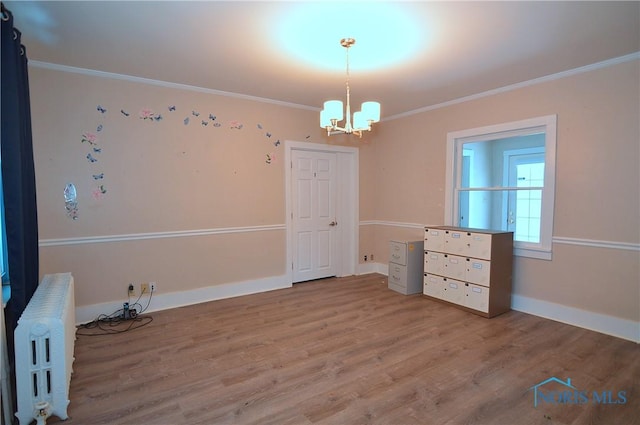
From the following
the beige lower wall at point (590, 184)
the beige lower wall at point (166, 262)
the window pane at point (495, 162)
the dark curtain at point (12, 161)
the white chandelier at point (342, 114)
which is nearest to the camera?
the dark curtain at point (12, 161)

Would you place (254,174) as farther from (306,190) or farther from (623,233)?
(623,233)

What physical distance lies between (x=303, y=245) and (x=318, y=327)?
5.90ft

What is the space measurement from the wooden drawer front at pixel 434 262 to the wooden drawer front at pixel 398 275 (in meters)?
0.30

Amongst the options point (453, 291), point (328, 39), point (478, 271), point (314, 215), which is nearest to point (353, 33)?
point (328, 39)

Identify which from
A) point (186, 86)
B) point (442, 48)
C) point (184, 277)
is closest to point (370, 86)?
point (442, 48)

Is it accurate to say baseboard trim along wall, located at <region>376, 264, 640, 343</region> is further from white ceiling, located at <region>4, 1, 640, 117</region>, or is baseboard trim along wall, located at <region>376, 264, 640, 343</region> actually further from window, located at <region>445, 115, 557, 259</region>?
white ceiling, located at <region>4, 1, 640, 117</region>

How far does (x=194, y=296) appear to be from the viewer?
4.10 meters

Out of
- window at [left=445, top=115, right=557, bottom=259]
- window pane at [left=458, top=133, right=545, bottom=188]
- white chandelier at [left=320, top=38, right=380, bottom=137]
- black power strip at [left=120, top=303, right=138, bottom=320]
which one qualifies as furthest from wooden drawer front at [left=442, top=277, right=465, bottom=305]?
black power strip at [left=120, top=303, right=138, bottom=320]

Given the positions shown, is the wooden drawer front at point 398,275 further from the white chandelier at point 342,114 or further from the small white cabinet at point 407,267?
the white chandelier at point 342,114

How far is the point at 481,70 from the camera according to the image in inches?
133

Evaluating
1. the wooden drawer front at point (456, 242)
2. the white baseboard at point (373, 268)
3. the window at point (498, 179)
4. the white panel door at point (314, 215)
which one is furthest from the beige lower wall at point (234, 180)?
the white baseboard at point (373, 268)

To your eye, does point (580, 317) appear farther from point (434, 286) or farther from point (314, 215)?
point (314, 215)

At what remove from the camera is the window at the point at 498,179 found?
3.92 meters

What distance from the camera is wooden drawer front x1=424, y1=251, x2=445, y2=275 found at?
13.7ft
